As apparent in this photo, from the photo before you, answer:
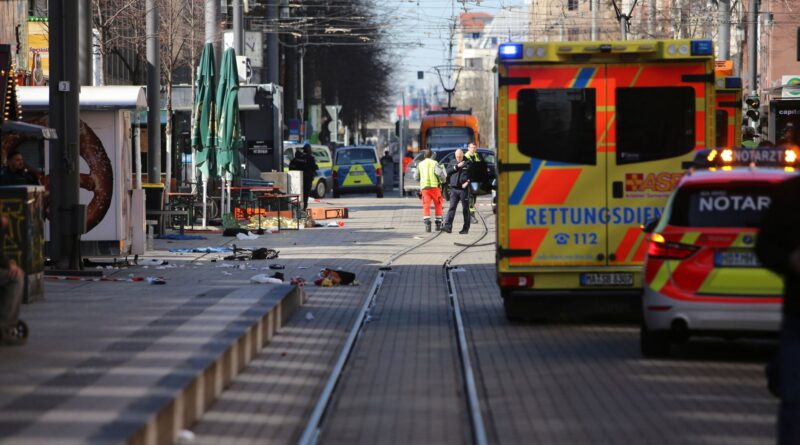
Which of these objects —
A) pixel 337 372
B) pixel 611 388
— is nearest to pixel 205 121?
pixel 337 372

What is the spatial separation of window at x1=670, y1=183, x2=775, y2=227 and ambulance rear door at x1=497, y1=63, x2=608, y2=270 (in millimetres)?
2875

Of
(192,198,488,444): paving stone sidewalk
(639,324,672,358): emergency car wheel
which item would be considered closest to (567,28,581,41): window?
(192,198,488,444): paving stone sidewalk

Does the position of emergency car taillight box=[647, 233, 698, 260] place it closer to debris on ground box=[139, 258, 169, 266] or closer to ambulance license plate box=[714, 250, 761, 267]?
ambulance license plate box=[714, 250, 761, 267]

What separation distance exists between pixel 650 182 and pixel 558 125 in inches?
41.1

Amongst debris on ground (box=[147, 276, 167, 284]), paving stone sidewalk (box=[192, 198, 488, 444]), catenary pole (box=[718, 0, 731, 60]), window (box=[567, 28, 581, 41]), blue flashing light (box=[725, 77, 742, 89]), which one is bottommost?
paving stone sidewalk (box=[192, 198, 488, 444])

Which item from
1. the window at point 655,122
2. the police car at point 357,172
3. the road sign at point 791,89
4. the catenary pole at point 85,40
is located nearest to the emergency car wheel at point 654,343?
the window at point 655,122

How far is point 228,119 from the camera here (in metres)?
32.8

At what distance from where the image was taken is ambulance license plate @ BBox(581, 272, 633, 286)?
15086 millimetres

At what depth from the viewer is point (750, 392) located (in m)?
10.9

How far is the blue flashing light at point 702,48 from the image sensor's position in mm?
15070

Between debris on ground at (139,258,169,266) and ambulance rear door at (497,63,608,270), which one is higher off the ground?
ambulance rear door at (497,63,608,270)

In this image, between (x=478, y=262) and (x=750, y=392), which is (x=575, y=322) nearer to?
(x=750, y=392)

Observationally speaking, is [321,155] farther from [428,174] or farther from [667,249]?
[667,249]

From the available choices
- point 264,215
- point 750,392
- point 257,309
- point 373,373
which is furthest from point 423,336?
point 264,215
